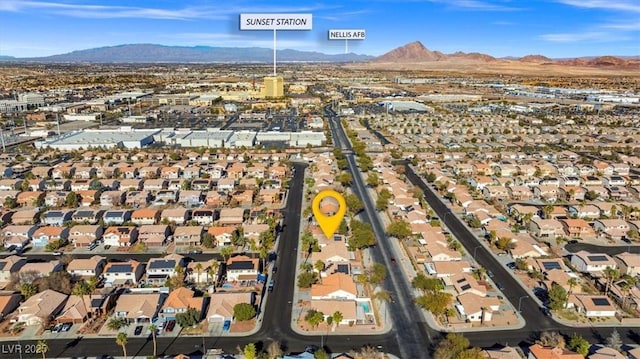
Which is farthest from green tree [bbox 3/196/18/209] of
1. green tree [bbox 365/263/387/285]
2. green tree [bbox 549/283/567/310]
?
green tree [bbox 549/283/567/310]

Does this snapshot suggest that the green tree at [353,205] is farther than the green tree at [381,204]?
No

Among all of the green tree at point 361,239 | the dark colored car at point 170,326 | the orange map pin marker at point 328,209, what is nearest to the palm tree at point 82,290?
the dark colored car at point 170,326

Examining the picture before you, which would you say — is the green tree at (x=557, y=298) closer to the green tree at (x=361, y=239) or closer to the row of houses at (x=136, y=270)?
the green tree at (x=361, y=239)

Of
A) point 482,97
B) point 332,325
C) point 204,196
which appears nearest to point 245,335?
point 332,325

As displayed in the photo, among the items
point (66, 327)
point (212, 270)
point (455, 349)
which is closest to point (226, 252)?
point (212, 270)

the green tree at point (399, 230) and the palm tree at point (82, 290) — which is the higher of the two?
the green tree at point (399, 230)

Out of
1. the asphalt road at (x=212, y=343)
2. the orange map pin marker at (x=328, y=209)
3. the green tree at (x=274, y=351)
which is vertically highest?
the orange map pin marker at (x=328, y=209)

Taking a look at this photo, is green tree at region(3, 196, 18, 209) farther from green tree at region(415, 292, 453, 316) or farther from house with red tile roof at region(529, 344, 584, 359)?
house with red tile roof at region(529, 344, 584, 359)
